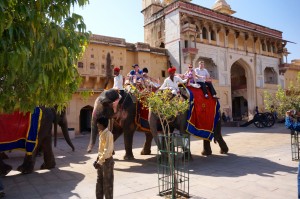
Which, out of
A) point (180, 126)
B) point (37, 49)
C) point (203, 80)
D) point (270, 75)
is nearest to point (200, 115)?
point (180, 126)

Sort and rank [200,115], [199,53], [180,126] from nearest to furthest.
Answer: [180,126] < [200,115] < [199,53]

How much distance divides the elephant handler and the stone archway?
86.6 ft

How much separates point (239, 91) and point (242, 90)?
45 centimetres

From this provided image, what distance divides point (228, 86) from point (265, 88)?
6164 mm

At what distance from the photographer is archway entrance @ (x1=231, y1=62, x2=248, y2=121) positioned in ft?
97.1

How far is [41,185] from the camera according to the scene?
5008mm

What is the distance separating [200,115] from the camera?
290 inches

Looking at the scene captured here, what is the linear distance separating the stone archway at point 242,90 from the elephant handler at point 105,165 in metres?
26.4

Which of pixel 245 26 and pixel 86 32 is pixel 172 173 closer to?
pixel 86 32

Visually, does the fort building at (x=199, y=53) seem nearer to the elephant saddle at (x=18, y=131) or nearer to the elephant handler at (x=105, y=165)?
the elephant saddle at (x=18, y=131)

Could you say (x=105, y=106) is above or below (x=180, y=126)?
above

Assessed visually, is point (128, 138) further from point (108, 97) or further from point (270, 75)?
point (270, 75)

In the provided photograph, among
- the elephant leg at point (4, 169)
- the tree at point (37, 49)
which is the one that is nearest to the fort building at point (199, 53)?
the elephant leg at point (4, 169)

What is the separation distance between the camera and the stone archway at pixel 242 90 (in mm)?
28406
